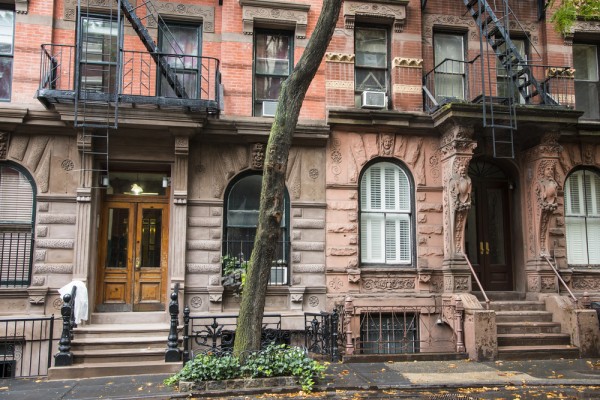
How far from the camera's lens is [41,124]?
38.9 feet

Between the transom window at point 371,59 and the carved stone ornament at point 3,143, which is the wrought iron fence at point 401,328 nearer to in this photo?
the transom window at point 371,59

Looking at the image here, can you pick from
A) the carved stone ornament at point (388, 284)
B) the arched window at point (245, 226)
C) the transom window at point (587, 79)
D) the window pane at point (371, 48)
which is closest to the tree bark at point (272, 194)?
the arched window at point (245, 226)

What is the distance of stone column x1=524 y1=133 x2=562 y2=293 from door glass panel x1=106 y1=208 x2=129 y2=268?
9.90 meters

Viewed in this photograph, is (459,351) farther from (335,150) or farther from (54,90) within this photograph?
(54,90)

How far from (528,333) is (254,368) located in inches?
268

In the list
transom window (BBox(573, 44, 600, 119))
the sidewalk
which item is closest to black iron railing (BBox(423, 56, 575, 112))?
transom window (BBox(573, 44, 600, 119))

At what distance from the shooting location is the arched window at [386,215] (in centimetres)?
1342

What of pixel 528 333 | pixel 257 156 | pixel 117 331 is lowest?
pixel 528 333

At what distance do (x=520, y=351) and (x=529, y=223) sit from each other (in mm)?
3641

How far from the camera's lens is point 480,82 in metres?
14.3

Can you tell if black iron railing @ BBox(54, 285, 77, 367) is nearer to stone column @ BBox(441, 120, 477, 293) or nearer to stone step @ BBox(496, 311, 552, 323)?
stone column @ BBox(441, 120, 477, 293)

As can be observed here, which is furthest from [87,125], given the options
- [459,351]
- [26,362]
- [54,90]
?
[459,351]

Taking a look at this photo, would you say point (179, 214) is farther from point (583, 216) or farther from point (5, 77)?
point (583, 216)

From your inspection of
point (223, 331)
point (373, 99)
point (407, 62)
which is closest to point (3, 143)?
point (223, 331)
